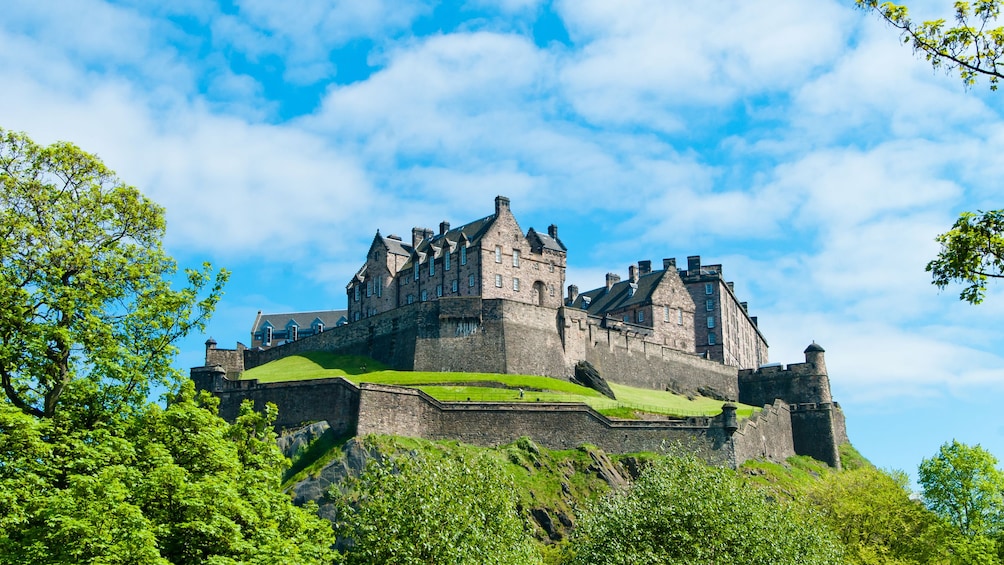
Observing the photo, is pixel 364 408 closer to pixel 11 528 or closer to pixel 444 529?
pixel 444 529

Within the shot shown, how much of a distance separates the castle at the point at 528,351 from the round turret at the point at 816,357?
9cm

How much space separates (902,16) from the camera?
15.9 m

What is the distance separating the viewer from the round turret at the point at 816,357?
7988cm

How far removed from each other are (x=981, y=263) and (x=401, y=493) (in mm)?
20414

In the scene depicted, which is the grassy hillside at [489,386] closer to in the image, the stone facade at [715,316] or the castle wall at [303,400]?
the castle wall at [303,400]

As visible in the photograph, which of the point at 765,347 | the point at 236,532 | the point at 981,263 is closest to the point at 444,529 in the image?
the point at 236,532

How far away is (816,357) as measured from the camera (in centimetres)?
8012

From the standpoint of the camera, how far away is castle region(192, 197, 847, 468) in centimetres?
5859

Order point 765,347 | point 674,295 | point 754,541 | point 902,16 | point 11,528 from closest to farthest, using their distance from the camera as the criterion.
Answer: point 902,16
point 11,528
point 754,541
point 674,295
point 765,347

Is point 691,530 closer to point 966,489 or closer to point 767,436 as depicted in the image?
point 966,489

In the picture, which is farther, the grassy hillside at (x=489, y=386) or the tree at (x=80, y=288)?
the grassy hillside at (x=489, y=386)

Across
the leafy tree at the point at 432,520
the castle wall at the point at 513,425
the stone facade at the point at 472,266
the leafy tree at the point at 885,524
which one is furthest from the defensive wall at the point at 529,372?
the leafy tree at the point at 432,520

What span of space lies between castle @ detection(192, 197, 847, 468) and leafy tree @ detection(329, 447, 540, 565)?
2250cm

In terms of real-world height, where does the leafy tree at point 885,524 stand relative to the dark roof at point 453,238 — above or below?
below
